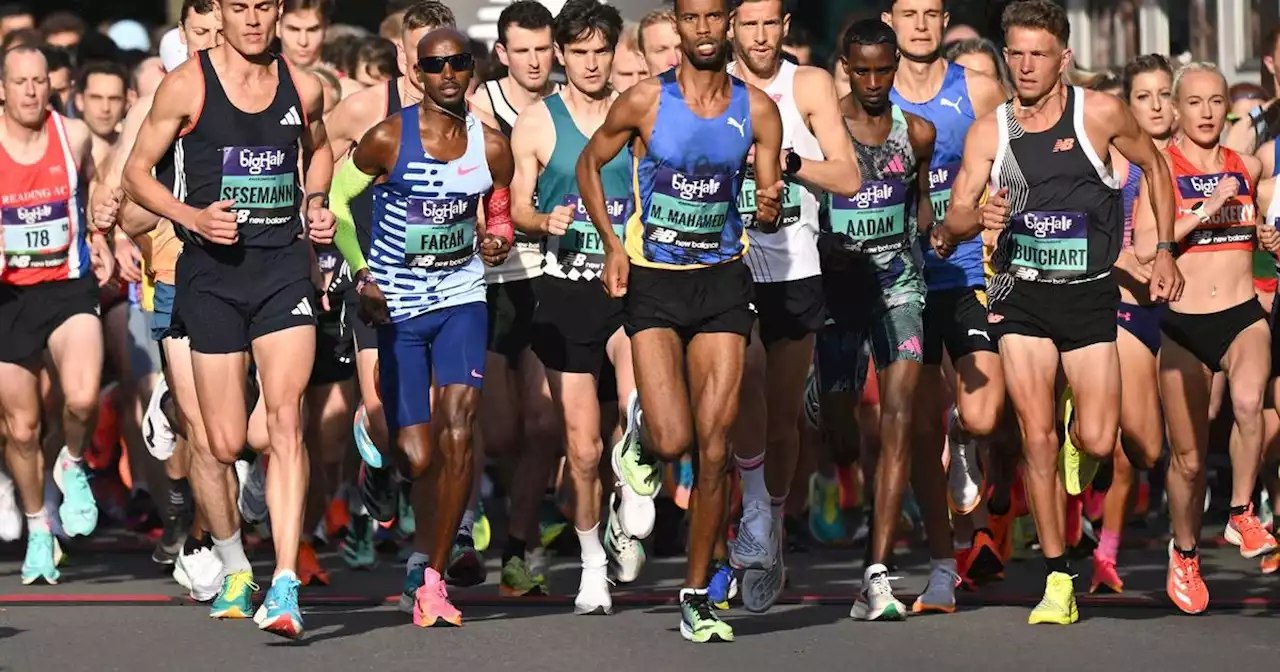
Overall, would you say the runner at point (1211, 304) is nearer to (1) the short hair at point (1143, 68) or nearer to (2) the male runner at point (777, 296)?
(1) the short hair at point (1143, 68)

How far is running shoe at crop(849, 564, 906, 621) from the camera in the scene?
36.2 feet

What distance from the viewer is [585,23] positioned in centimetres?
1246

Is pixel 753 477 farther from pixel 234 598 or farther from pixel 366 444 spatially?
pixel 234 598

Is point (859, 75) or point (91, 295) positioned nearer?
point (859, 75)

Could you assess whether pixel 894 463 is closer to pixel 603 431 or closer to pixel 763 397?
pixel 763 397

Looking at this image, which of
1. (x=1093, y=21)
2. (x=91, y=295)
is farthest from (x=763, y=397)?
(x=1093, y=21)

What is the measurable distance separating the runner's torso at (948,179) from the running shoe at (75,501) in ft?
13.7

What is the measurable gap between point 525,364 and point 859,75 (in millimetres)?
2118

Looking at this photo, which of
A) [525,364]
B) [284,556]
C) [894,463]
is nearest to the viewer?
[284,556]

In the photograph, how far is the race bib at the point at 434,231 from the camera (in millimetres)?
11172

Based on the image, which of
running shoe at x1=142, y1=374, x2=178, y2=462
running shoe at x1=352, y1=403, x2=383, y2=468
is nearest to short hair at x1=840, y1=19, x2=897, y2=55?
running shoe at x1=352, y1=403, x2=383, y2=468

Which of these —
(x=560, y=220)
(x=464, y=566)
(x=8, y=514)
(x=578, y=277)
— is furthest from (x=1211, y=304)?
(x=8, y=514)

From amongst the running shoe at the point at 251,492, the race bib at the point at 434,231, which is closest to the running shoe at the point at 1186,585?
the race bib at the point at 434,231

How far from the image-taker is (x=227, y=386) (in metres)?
11.0
